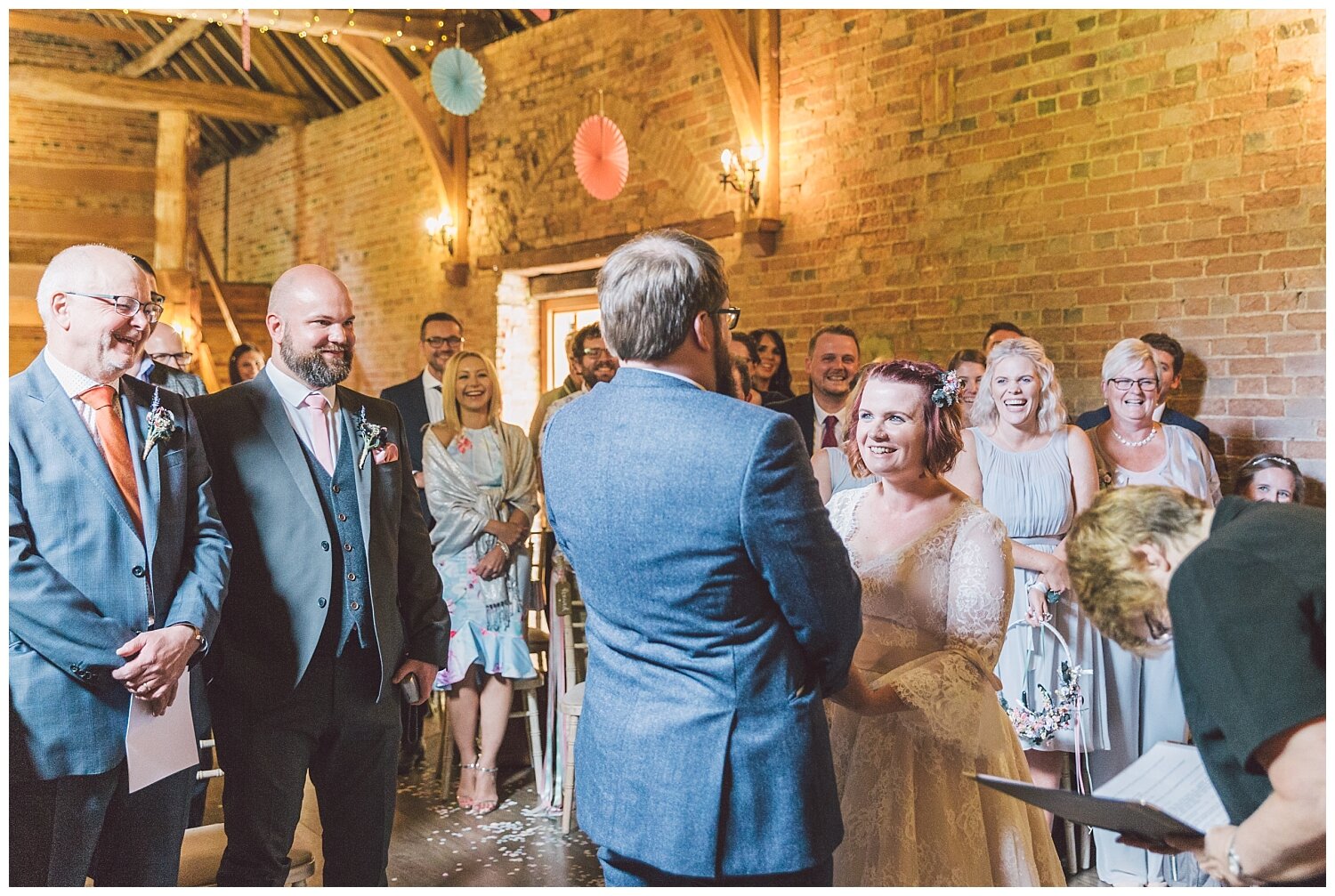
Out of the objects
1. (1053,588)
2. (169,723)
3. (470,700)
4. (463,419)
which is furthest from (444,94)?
(169,723)

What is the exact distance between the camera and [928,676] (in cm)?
217

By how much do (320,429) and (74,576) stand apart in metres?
0.63

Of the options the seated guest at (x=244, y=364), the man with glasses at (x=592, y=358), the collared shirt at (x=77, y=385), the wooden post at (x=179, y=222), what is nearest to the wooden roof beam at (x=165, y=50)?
the wooden post at (x=179, y=222)

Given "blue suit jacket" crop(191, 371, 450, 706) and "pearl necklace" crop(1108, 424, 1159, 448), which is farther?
"pearl necklace" crop(1108, 424, 1159, 448)

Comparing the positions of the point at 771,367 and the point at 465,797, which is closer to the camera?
the point at 465,797

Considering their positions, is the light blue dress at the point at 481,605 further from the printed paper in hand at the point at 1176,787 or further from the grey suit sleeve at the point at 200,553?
the printed paper in hand at the point at 1176,787

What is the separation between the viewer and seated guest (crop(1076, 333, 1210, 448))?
453 cm

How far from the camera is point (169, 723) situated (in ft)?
7.38

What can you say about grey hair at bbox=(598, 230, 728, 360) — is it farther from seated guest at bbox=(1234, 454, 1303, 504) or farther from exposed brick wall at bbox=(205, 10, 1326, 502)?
exposed brick wall at bbox=(205, 10, 1326, 502)

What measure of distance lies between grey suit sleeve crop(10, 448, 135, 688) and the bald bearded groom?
37cm

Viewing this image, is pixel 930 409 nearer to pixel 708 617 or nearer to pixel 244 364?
pixel 708 617

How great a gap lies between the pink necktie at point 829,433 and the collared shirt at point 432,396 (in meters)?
1.96

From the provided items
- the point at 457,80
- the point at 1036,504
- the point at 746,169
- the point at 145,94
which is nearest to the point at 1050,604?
the point at 1036,504

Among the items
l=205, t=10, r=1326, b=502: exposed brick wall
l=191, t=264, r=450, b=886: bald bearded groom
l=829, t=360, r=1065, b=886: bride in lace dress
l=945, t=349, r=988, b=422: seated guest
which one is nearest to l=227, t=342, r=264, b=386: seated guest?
l=205, t=10, r=1326, b=502: exposed brick wall
